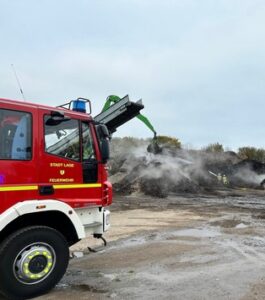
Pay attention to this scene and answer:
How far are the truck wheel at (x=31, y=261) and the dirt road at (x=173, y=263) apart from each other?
0.25 m

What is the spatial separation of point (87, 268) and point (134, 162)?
2097cm

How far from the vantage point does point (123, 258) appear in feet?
28.1

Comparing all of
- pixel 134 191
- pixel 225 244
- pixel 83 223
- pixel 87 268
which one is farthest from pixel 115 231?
pixel 134 191

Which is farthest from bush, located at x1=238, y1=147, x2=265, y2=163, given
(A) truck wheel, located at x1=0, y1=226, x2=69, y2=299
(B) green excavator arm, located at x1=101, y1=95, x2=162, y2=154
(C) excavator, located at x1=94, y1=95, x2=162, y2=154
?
(A) truck wheel, located at x1=0, y1=226, x2=69, y2=299

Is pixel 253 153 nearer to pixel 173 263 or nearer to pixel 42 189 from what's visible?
pixel 173 263

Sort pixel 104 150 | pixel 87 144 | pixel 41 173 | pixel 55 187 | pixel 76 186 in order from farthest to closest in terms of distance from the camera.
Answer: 1. pixel 104 150
2. pixel 87 144
3. pixel 76 186
4. pixel 55 187
5. pixel 41 173

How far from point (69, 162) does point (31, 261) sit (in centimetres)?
152

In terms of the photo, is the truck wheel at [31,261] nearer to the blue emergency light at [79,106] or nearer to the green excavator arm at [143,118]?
the blue emergency light at [79,106]

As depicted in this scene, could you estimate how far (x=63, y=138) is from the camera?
643 cm

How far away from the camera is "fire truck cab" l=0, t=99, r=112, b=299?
5.73 metres

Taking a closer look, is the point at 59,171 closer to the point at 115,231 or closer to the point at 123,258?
the point at 123,258

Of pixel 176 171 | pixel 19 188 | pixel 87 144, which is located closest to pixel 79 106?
pixel 87 144

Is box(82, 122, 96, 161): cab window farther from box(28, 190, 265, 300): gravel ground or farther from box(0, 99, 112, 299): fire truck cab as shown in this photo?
box(28, 190, 265, 300): gravel ground

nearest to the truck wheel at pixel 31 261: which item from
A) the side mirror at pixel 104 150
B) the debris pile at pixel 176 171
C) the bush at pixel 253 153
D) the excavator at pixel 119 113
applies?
the side mirror at pixel 104 150
